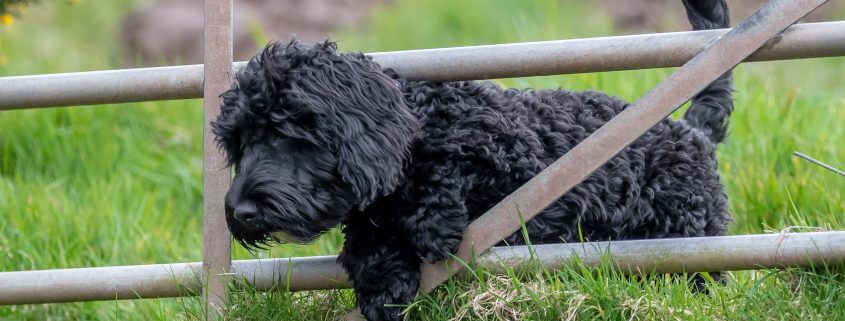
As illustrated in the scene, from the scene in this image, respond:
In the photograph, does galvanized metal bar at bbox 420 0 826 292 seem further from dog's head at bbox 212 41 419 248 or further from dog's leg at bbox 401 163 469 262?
dog's head at bbox 212 41 419 248

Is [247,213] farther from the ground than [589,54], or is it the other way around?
[589,54]

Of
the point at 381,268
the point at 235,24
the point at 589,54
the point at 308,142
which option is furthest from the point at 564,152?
the point at 235,24

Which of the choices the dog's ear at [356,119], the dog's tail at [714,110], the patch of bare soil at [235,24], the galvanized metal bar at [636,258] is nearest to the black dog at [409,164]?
the dog's ear at [356,119]

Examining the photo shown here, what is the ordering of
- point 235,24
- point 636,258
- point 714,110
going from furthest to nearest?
point 235,24 → point 714,110 → point 636,258

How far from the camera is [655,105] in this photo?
2775 mm

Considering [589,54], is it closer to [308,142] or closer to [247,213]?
[308,142]

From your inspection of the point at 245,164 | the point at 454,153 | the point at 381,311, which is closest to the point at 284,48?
the point at 245,164

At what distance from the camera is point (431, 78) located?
2.96m

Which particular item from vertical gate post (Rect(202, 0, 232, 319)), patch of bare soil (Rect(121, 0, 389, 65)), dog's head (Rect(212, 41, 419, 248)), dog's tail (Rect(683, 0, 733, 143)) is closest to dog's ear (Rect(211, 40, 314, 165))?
dog's head (Rect(212, 41, 419, 248))

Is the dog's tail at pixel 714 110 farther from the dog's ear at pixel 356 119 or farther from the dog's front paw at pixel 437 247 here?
the dog's ear at pixel 356 119

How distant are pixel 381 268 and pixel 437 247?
0.59 ft

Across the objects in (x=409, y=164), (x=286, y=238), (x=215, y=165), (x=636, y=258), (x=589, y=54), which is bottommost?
(x=636, y=258)

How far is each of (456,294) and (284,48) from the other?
862 millimetres

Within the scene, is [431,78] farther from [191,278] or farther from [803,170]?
[803,170]
